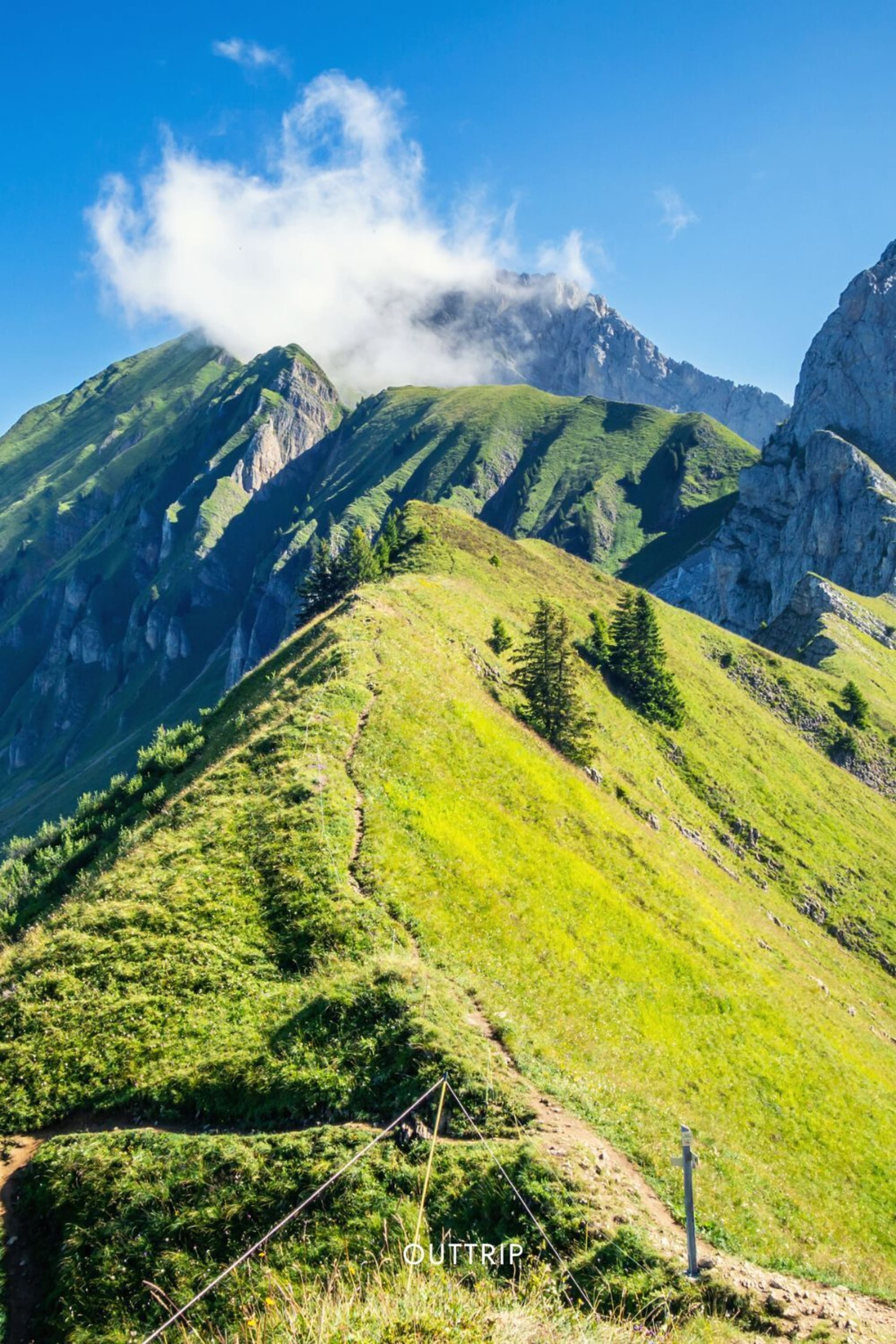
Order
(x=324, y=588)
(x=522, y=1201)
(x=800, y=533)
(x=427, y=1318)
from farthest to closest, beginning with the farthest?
(x=800, y=533) < (x=324, y=588) < (x=522, y=1201) < (x=427, y=1318)

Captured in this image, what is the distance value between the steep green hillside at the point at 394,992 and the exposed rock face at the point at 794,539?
488 feet

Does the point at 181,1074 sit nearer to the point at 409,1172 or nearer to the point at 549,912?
the point at 409,1172

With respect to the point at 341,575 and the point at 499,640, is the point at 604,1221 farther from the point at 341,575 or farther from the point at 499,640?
the point at 341,575

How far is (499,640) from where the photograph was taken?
165 ft

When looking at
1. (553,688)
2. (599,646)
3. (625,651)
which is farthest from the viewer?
(599,646)

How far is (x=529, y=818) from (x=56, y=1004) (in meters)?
20.0

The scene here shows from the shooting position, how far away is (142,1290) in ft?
36.1

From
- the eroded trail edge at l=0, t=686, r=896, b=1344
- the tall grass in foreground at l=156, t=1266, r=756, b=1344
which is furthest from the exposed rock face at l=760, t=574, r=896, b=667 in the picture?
the tall grass in foreground at l=156, t=1266, r=756, b=1344

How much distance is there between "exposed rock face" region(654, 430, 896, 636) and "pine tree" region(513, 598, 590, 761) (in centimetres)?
14526

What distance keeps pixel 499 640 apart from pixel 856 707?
148 feet

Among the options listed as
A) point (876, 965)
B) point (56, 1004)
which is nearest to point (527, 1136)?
point (56, 1004)

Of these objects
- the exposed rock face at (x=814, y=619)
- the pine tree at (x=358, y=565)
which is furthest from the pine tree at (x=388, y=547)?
the exposed rock face at (x=814, y=619)

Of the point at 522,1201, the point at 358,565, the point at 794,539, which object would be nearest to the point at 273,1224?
the point at 522,1201

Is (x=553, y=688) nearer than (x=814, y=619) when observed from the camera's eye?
Yes
